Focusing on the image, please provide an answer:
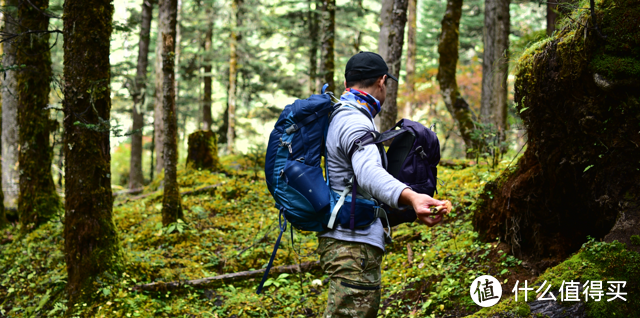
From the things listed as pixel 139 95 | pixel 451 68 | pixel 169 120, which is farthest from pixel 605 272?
pixel 139 95

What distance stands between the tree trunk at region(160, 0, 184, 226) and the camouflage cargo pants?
267 inches

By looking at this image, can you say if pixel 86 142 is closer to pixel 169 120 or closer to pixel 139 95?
pixel 169 120

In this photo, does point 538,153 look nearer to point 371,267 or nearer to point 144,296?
point 371,267

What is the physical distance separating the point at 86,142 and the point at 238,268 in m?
3.26

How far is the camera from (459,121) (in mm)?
12477

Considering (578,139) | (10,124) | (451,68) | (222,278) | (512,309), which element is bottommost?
(222,278)

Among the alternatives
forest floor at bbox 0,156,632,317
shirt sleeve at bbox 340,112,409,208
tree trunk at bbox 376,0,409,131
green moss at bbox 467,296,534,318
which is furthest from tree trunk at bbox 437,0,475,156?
shirt sleeve at bbox 340,112,409,208

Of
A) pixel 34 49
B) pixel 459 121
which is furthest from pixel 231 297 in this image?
pixel 459 121

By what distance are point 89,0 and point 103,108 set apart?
4.96ft

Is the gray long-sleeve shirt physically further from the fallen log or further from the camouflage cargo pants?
the fallen log

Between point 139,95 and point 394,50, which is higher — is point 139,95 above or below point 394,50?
above

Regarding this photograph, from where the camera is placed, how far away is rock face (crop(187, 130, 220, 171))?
46.0 feet

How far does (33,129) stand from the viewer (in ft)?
30.8

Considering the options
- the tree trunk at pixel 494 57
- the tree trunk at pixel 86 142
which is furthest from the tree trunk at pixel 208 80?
the tree trunk at pixel 86 142
